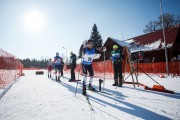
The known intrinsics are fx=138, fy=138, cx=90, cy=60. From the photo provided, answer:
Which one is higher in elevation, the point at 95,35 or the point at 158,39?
the point at 95,35

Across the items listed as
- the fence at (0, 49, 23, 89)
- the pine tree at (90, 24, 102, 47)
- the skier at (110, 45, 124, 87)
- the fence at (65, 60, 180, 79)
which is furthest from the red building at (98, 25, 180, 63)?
the pine tree at (90, 24, 102, 47)

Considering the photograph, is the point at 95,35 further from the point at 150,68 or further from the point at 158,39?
the point at 150,68

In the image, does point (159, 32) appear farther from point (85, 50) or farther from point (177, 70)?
point (85, 50)

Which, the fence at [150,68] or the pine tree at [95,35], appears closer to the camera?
the fence at [150,68]

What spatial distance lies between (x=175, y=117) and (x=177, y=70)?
43.8ft

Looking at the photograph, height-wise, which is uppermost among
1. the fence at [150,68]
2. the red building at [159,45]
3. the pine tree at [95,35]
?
the pine tree at [95,35]

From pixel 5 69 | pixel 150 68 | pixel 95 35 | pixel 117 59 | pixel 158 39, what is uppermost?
pixel 95 35

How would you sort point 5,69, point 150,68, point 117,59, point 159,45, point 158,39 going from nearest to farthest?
point 117,59 < point 5,69 < point 150,68 < point 159,45 < point 158,39

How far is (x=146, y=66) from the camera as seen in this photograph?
17.5 m

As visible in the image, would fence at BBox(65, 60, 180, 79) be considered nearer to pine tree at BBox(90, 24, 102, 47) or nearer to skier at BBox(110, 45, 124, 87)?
skier at BBox(110, 45, 124, 87)

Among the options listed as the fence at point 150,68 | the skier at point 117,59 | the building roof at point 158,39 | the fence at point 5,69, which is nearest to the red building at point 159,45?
the building roof at point 158,39

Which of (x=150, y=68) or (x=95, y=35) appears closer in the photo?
(x=150, y=68)

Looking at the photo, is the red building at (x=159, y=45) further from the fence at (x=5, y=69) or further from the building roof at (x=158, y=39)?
the fence at (x=5, y=69)

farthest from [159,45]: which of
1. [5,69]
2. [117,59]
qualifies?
[5,69]
